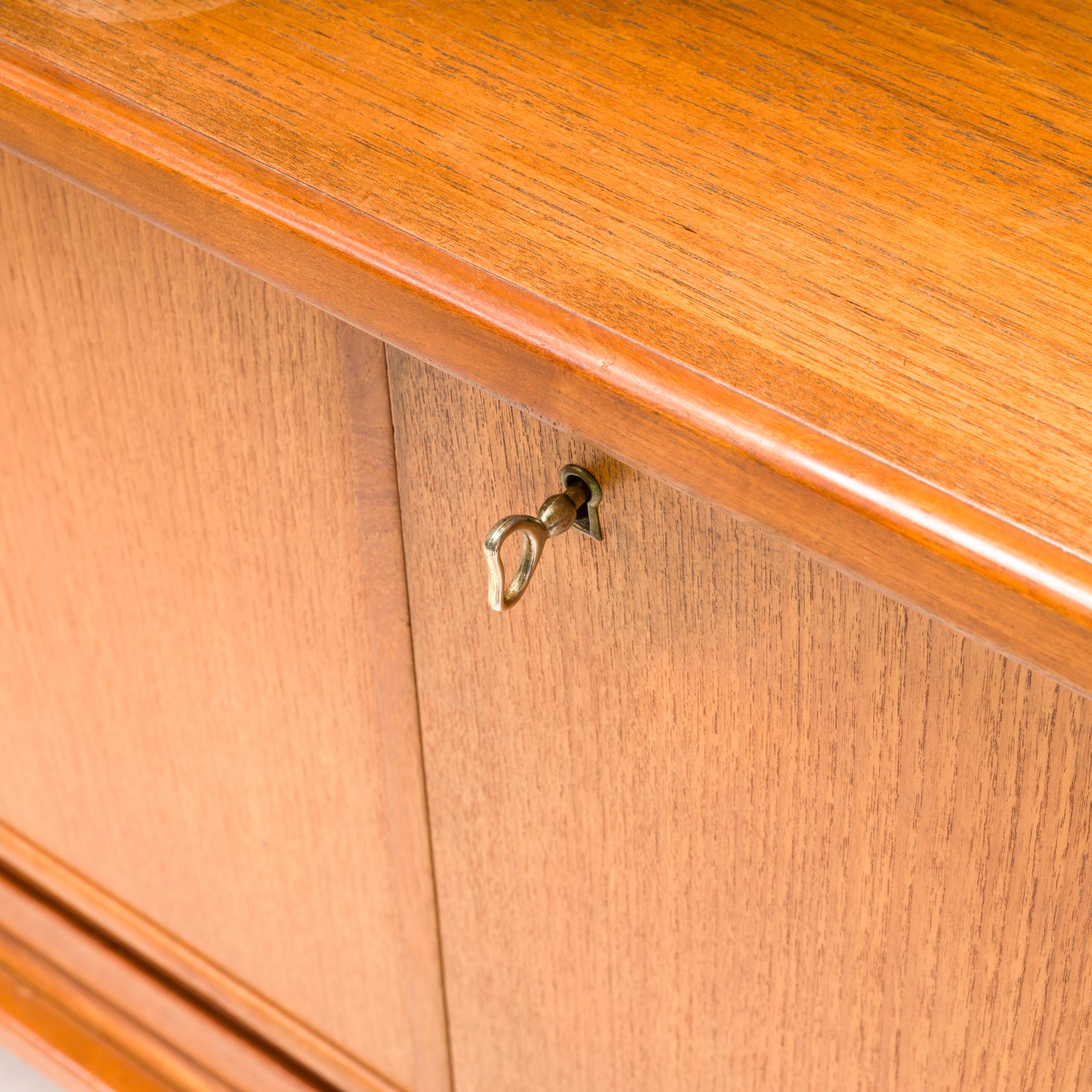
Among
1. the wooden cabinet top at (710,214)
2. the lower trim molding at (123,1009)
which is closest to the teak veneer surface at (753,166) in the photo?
the wooden cabinet top at (710,214)

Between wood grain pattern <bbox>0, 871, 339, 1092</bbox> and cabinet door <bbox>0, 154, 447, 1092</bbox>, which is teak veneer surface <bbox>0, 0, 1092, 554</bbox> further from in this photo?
wood grain pattern <bbox>0, 871, 339, 1092</bbox>

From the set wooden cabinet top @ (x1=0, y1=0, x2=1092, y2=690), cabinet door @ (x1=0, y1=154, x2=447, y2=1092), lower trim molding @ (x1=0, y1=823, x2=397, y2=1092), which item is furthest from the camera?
lower trim molding @ (x1=0, y1=823, x2=397, y2=1092)

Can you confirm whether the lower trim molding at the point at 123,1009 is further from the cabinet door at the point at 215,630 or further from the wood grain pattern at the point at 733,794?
the wood grain pattern at the point at 733,794

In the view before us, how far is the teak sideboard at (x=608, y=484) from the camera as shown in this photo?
1.24 feet

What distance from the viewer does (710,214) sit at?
42 cm

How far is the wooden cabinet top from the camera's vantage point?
35cm

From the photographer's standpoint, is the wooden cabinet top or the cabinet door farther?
the cabinet door

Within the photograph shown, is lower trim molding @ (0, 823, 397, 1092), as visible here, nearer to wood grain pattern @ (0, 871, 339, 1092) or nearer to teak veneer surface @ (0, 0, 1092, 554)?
wood grain pattern @ (0, 871, 339, 1092)

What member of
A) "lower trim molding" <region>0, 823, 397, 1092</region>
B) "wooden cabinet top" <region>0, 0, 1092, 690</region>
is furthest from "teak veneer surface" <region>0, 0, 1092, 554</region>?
"lower trim molding" <region>0, 823, 397, 1092</region>

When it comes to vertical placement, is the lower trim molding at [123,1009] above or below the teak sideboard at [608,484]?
below

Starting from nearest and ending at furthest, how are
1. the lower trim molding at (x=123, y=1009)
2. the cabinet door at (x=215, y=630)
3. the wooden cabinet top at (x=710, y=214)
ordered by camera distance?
the wooden cabinet top at (x=710, y=214) < the cabinet door at (x=215, y=630) < the lower trim molding at (x=123, y=1009)

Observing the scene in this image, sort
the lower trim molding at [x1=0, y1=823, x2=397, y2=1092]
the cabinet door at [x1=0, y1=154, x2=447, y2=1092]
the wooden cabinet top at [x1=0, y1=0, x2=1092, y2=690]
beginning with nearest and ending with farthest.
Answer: the wooden cabinet top at [x1=0, y1=0, x2=1092, y2=690] → the cabinet door at [x1=0, y1=154, x2=447, y2=1092] → the lower trim molding at [x1=0, y1=823, x2=397, y2=1092]

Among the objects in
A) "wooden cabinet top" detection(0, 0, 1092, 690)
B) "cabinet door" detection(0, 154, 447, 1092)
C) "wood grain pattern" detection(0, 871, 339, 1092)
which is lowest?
"wood grain pattern" detection(0, 871, 339, 1092)

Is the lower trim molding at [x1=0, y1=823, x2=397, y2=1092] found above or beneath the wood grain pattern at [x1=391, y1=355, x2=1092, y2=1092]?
beneath
